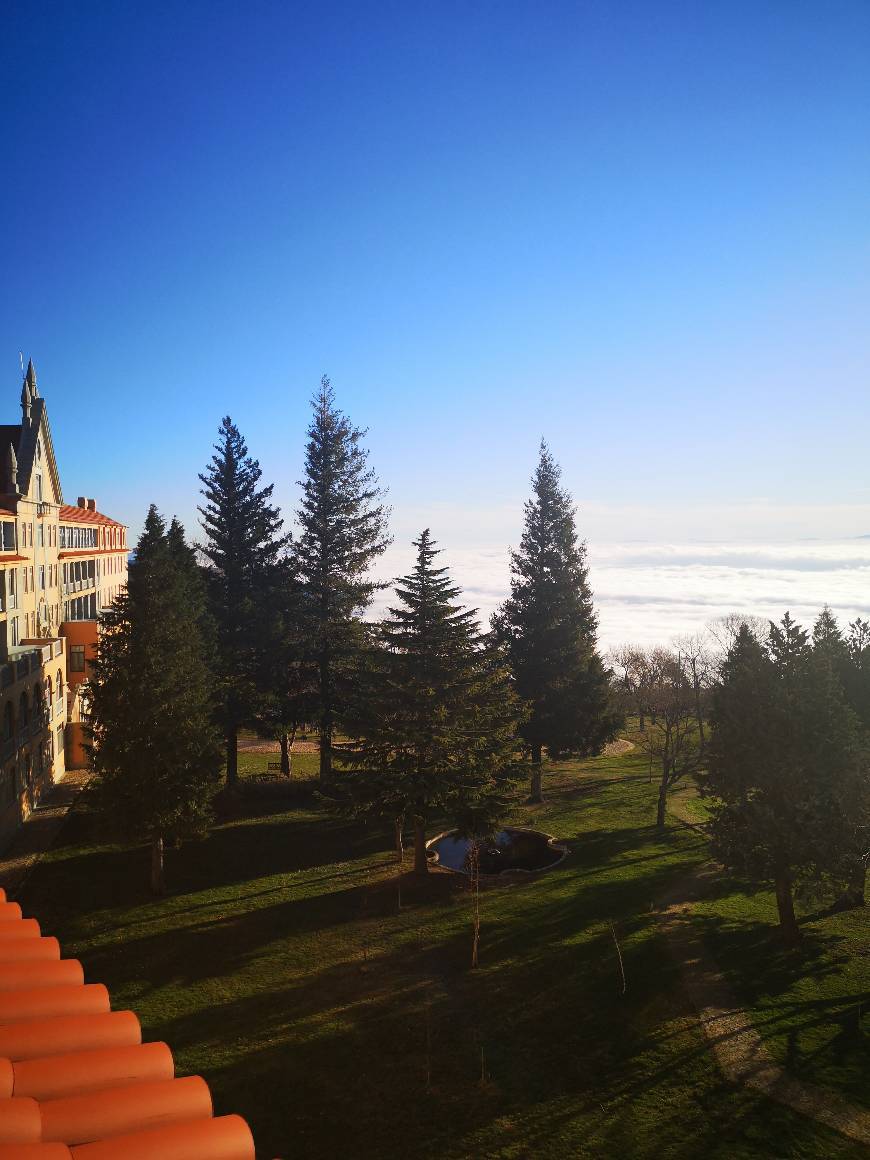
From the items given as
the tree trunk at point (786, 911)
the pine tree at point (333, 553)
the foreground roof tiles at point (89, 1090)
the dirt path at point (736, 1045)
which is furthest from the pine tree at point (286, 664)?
the foreground roof tiles at point (89, 1090)

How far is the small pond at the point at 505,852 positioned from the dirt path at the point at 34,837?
15212 millimetres

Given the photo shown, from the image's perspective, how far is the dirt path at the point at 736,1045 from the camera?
14648 mm

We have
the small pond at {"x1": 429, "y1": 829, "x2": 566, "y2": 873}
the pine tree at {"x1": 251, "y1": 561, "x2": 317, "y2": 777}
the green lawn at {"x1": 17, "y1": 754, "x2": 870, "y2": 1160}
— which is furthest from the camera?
the pine tree at {"x1": 251, "y1": 561, "x2": 317, "y2": 777}

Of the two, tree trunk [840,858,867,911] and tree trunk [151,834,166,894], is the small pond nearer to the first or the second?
tree trunk [840,858,867,911]

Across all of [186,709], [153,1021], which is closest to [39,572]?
[186,709]

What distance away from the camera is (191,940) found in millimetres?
22859

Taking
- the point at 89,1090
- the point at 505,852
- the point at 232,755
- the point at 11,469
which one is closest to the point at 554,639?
the point at 505,852

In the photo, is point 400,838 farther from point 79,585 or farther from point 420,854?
point 79,585

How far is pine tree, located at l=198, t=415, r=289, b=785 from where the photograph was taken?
130 feet

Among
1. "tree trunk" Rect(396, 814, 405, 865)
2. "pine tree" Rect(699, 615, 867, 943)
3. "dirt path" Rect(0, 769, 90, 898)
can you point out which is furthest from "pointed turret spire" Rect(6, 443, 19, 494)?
"pine tree" Rect(699, 615, 867, 943)

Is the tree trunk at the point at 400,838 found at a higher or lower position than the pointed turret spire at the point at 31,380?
lower

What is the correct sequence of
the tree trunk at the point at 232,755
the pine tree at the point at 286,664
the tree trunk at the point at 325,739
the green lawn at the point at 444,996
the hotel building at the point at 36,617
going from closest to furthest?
the green lawn at the point at 444,996 → the hotel building at the point at 36,617 → the tree trunk at the point at 232,755 → the tree trunk at the point at 325,739 → the pine tree at the point at 286,664

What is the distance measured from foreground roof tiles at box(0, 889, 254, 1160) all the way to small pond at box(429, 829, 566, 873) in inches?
874

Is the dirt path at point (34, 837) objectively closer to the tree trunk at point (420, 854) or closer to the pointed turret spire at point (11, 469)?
the tree trunk at point (420, 854)
